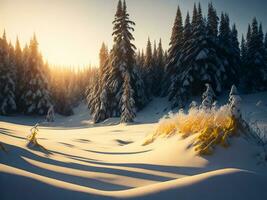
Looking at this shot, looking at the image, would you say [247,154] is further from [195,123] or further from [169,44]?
[169,44]

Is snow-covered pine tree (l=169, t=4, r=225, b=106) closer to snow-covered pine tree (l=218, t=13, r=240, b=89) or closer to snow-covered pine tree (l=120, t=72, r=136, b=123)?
snow-covered pine tree (l=218, t=13, r=240, b=89)

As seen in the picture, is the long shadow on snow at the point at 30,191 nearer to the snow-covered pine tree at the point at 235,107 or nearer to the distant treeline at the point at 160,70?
the snow-covered pine tree at the point at 235,107

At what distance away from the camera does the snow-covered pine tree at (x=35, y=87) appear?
4425cm

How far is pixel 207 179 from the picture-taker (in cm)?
382

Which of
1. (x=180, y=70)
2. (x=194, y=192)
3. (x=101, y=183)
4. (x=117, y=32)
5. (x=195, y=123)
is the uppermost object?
(x=117, y=32)

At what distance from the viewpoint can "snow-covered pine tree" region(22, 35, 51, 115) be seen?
44.2 m

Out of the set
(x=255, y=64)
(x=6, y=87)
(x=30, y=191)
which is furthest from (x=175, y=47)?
(x=30, y=191)

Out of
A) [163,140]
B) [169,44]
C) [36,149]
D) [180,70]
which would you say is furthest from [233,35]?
[36,149]

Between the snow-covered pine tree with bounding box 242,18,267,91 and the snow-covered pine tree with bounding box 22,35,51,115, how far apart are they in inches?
1260

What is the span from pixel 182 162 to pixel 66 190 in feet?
12.6

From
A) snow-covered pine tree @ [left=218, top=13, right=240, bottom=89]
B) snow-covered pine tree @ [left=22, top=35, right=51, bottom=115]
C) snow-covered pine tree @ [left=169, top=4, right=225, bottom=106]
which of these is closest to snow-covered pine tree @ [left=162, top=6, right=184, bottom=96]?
snow-covered pine tree @ [left=169, top=4, right=225, bottom=106]

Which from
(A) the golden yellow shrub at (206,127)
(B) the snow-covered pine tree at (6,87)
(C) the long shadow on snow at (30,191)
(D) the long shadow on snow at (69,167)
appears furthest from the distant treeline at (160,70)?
(C) the long shadow on snow at (30,191)

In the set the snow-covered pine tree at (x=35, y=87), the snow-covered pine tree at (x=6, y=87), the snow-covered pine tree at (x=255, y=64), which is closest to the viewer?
the snow-covered pine tree at (x=255, y=64)

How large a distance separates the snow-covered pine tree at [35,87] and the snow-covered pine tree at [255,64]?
31999mm
